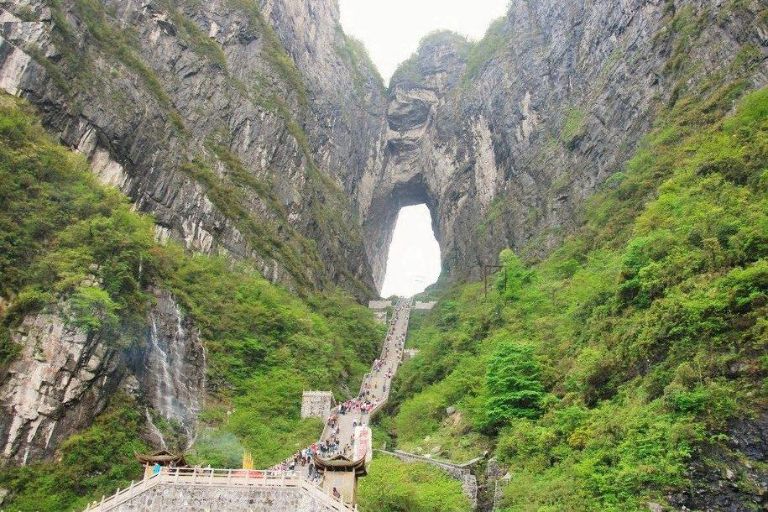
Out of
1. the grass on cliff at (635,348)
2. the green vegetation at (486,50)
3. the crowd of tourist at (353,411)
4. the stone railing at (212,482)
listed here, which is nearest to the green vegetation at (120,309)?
the crowd of tourist at (353,411)

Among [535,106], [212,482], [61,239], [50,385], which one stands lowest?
[212,482]

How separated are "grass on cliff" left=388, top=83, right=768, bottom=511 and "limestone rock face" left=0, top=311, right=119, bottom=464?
40.2 feet

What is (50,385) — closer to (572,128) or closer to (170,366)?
(170,366)

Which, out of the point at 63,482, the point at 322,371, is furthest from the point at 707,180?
the point at 63,482

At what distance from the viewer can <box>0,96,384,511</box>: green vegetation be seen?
21.3 metres

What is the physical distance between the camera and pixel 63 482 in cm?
1975

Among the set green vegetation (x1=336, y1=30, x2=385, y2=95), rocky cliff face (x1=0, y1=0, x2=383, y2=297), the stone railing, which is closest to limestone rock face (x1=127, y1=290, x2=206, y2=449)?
the stone railing

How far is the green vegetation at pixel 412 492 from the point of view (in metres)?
17.4

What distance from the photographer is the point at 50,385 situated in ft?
70.6

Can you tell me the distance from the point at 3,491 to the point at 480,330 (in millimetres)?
21594

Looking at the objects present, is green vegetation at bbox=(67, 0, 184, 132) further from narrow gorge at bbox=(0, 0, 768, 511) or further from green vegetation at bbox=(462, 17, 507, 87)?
green vegetation at bbox=(462, 17, 507, 87)

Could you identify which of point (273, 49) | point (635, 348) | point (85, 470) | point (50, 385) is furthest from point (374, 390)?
point (273, 49)

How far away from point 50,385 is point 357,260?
40.7m

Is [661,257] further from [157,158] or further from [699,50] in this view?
[157,158]
